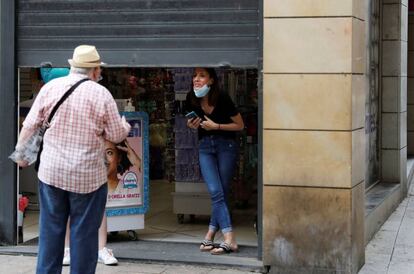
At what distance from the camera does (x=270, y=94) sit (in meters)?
6.05

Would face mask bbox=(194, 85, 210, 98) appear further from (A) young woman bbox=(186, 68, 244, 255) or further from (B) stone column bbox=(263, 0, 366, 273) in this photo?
(B) stone column bbox=(263, 0, 366, 273)

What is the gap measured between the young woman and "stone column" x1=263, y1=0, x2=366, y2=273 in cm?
79

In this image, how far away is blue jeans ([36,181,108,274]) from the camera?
4949mm

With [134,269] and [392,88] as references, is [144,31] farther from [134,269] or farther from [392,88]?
[392,88]

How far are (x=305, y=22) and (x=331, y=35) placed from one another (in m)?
0.25

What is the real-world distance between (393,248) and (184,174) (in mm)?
2497

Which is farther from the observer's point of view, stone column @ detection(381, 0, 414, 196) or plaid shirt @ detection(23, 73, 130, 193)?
stone column @ detection(381, 0, 414, 196)

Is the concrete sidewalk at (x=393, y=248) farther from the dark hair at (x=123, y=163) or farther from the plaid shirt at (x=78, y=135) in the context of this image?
the plaid shirt at (x=78, y=135)

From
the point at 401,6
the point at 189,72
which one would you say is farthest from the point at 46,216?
the point at 401,6

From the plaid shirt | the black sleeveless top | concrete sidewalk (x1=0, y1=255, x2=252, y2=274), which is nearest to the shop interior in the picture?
the black sleeveless top

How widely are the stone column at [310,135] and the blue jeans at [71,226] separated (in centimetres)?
173

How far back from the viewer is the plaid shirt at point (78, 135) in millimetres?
4844

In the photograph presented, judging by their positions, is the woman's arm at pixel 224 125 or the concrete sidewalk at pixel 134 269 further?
the woman's arm at pixel 224 125

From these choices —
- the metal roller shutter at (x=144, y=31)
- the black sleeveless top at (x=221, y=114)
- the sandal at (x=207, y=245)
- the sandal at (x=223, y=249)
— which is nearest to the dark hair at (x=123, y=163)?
the black sleeveless top at (x=221, y=114)
